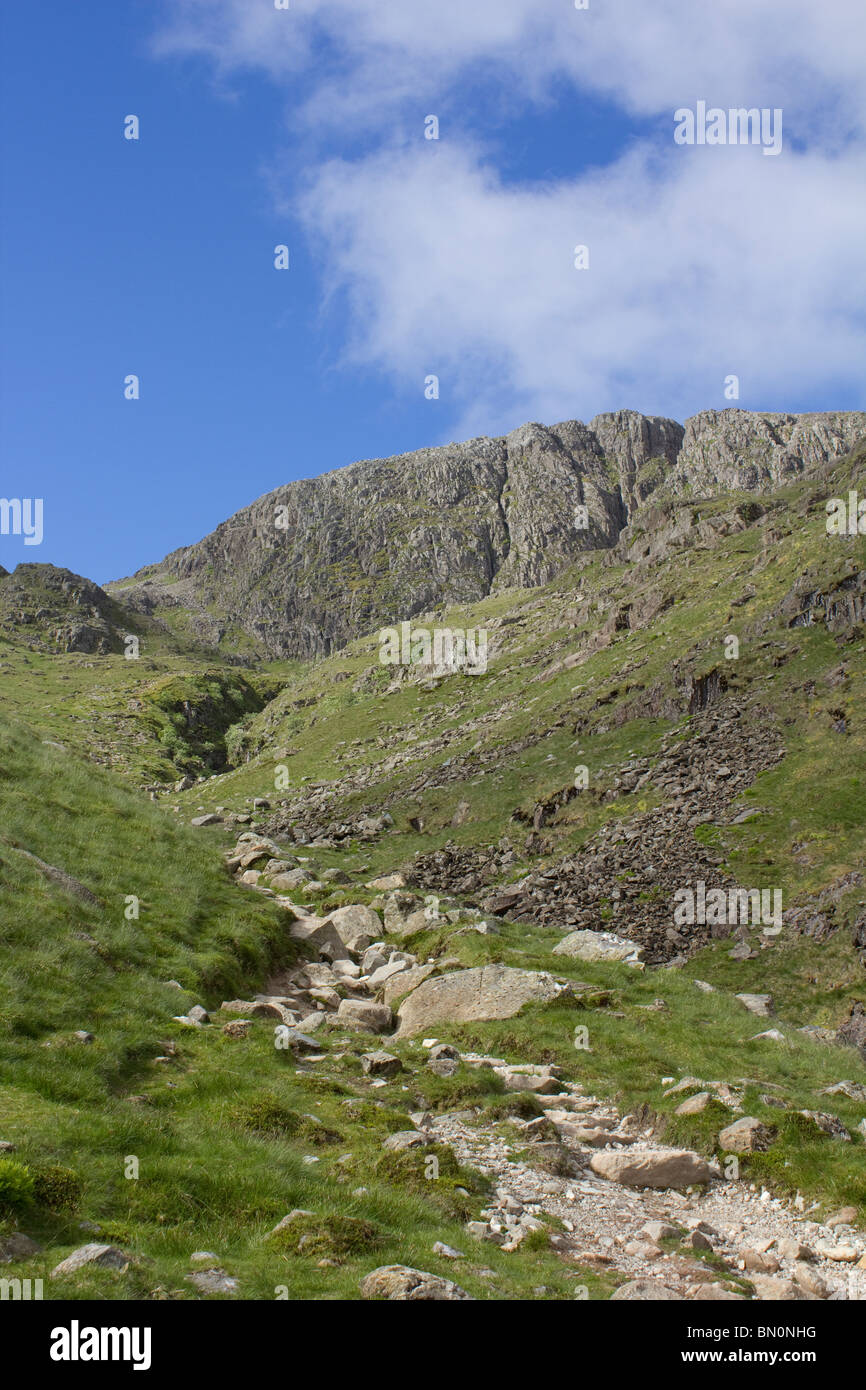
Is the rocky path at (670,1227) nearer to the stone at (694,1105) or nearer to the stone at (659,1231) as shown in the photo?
the stone at (659,1231)

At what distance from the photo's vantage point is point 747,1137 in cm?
1455

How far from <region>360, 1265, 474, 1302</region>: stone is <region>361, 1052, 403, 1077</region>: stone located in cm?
933

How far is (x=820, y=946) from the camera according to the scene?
31797 millimetres

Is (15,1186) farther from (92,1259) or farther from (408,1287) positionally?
(408,1287)

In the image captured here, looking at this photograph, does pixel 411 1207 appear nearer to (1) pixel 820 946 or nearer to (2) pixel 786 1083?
(2) pixel 786 1083

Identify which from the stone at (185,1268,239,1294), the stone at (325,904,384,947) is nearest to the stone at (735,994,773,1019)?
the stone at (325,904,384,947)

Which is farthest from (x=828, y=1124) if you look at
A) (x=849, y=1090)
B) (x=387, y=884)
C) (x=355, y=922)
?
(x=387, y=884)

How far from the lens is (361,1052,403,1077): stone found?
18062 mm

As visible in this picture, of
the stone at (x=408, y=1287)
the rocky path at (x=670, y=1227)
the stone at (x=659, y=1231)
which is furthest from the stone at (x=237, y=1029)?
the stone at (x=408, y=1287)

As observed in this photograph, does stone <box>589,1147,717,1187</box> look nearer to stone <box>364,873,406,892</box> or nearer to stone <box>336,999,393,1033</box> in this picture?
stone <box>336,999,393,1033</box>

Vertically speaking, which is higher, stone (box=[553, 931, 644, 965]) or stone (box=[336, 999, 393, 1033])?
stone (box=[553, 931, 644, 965])

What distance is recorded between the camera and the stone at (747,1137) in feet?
47.4

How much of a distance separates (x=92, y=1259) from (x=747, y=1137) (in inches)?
442
